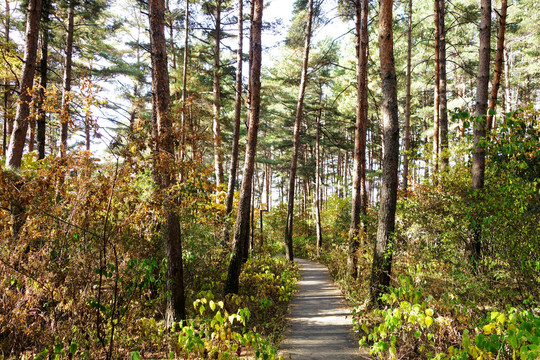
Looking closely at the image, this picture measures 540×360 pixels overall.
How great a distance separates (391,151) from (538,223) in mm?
2417

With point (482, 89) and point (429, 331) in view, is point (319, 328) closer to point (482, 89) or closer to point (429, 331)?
point (429, 331)

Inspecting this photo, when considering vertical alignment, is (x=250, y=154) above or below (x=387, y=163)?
above

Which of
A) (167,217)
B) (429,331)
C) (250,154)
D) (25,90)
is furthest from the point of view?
(250,154)

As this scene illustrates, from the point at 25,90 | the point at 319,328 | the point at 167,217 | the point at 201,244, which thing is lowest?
the point at 319,328

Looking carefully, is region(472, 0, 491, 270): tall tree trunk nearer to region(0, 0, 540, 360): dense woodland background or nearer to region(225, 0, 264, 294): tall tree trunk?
region(0, 0, 540, 360): dense woodland background

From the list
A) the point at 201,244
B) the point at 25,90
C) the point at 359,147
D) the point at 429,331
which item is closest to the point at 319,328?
the point at 429,331

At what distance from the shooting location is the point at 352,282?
327 inches

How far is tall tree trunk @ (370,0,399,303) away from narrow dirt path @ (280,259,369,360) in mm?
999

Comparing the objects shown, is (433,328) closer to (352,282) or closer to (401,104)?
(352,282)

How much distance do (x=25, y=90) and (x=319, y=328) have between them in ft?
25.9

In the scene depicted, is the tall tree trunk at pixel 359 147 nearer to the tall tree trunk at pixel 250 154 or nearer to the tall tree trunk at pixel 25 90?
the tall tree trunk at pixel 250 154

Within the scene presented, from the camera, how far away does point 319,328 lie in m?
5.65

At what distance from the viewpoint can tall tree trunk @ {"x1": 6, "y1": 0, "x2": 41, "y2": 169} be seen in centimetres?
663

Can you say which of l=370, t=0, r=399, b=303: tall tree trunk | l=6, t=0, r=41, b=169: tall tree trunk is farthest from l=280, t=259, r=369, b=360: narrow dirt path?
l=6, t=0, r=41, b=169: tall tree trunk
